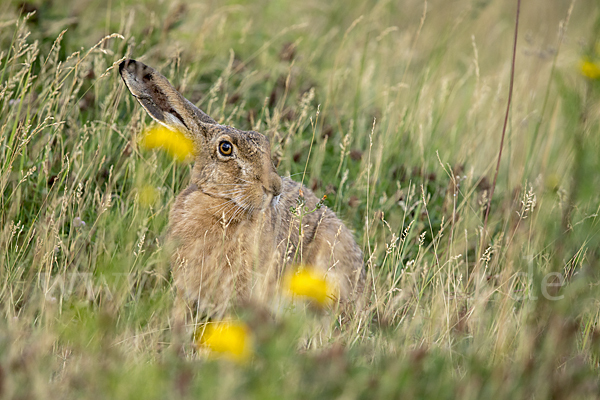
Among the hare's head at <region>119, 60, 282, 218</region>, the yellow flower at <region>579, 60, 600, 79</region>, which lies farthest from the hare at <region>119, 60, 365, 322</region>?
the yellow flower at <region>579, 60, 600, 79</region>

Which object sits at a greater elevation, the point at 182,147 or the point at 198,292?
the point at 182,147

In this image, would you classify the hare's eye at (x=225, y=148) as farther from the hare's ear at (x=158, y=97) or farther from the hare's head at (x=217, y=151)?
the hare's ear at (x=158, y=97)

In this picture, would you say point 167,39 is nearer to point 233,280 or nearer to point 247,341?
point 233,280

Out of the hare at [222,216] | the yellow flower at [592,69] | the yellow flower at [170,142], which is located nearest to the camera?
the yellow flower at [592,69]

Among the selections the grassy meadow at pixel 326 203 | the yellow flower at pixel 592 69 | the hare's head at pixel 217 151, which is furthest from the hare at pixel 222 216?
the yellow flower at pixel 592 69

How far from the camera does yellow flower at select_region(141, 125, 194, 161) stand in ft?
14.7

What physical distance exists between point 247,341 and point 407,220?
3010 millimetres

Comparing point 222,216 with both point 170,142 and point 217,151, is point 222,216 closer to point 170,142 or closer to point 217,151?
point 217,151

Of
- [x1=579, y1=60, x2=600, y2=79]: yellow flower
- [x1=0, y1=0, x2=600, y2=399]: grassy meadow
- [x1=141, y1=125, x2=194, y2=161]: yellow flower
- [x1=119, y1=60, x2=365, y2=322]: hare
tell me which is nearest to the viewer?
[x1=0, y1=0, x2=600, y2=399]: grassy meadow

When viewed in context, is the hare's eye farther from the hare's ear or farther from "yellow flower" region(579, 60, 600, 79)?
"yellow flower" region(579, 60, 600, 79)

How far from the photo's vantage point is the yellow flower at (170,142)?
14.7 ft

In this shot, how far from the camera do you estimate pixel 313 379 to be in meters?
2.44

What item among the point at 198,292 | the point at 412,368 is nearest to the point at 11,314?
the point at 198,292

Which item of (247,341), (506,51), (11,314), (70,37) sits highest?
(506,51)
